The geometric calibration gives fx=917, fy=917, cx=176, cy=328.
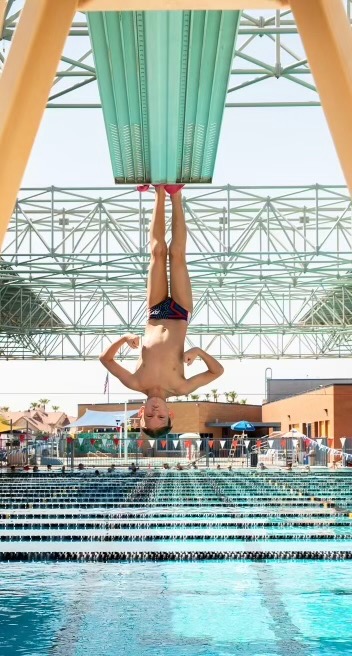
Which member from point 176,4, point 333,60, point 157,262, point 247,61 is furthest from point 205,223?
point 333,60

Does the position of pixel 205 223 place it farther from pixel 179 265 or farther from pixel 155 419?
pixel 155 419

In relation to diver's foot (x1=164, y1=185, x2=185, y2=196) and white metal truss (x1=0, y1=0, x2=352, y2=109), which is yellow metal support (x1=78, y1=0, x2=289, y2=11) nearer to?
diver's foot (x1=164, y1=185, x2=185, y2=196)

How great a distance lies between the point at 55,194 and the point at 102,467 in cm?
1290

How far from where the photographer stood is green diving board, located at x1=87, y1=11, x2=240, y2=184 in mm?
7238

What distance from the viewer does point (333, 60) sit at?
4.04 metres

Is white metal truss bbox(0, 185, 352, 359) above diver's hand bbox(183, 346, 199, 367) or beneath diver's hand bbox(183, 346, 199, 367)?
above

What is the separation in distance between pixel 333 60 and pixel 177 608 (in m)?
7.19

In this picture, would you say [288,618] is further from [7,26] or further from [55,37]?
[7,26]

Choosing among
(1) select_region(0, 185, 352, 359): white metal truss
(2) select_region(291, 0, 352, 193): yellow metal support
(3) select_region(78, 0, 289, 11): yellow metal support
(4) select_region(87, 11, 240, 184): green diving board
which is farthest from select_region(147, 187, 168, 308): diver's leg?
(1) select_region(0, 185, 352, 359): white metal truss

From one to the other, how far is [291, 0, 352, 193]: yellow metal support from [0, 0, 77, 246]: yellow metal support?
1141 millimetres

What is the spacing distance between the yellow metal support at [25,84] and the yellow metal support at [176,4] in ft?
1.52

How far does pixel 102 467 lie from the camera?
3150cm

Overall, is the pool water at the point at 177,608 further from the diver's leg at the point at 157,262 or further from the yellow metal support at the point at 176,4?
the yellow metal support at the point at 176,4

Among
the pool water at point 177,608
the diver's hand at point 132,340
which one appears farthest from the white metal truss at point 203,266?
the diver's hand at point 132,340
